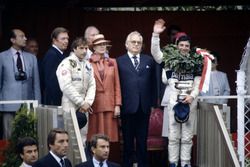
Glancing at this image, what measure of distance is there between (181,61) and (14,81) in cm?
240

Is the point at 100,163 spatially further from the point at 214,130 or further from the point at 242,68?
the point at 242,68

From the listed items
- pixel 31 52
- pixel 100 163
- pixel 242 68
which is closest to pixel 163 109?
pixel 242 68

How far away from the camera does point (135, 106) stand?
12.2 m

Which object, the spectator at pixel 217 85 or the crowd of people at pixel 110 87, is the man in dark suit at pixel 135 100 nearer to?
the crowd of people at pixel 110 87

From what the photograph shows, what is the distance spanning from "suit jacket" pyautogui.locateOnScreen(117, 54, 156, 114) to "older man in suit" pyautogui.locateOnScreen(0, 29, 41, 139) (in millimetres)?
1272

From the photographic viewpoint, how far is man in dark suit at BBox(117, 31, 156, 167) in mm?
12188

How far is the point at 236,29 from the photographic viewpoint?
1730cm

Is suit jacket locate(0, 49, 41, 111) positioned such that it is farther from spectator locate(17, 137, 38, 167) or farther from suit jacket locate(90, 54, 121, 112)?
spectator locate(17, 137, 38, 167)

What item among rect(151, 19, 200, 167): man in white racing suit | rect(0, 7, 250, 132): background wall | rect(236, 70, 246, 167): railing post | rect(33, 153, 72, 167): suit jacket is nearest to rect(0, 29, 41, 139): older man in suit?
rect(151, 19, 200, 167): man in white racing suit

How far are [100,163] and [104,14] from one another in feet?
24.0

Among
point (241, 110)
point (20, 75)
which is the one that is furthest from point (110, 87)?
point (241, 110)

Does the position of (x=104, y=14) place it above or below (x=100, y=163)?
above

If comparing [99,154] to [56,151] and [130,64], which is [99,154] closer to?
[56,151]

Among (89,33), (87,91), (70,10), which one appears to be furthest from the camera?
(70,10)
